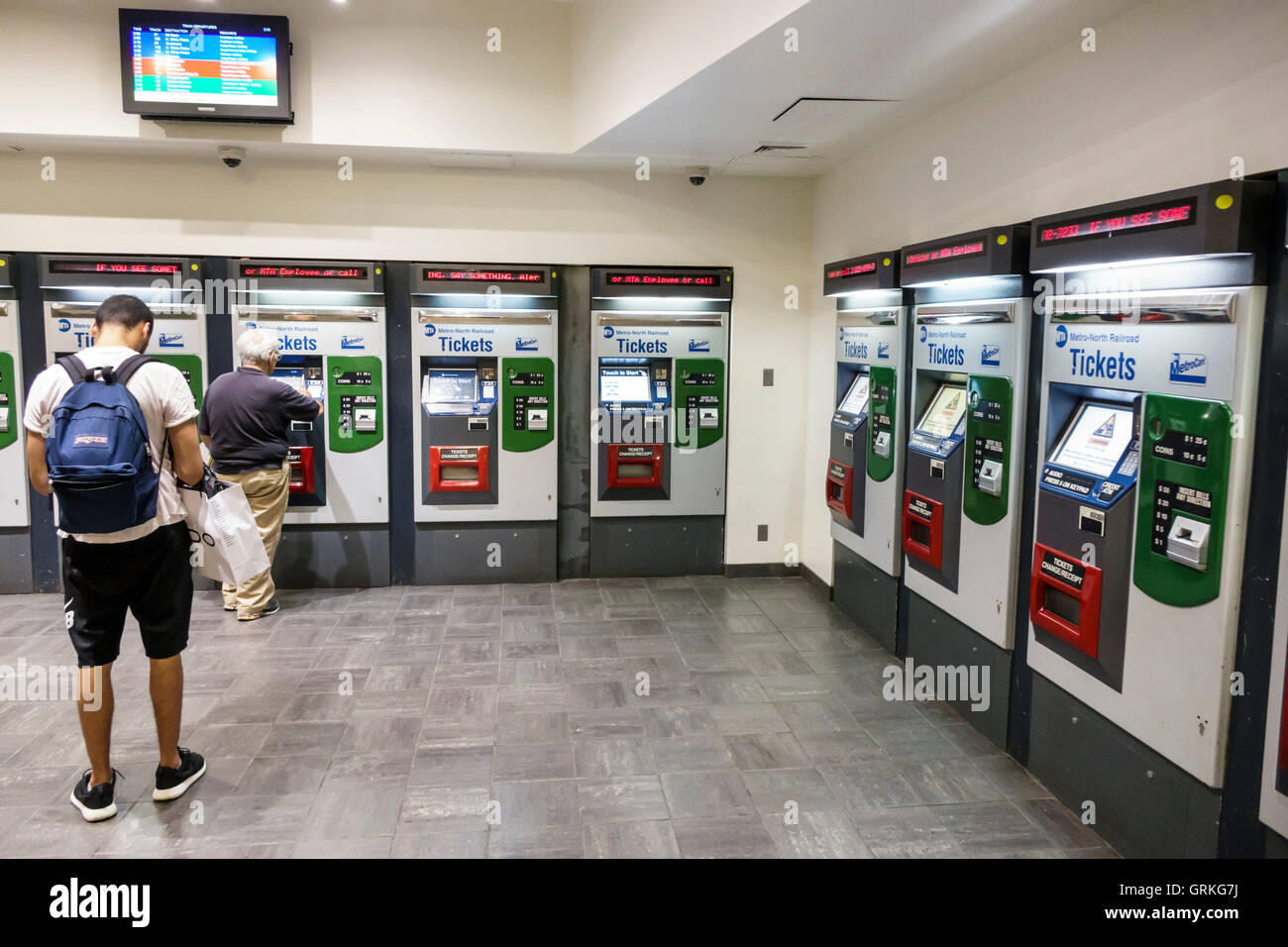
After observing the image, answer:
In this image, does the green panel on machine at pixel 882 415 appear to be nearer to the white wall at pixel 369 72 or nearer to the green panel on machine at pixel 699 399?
the green panel on machine at pixel 699 399

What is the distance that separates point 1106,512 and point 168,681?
348 cm

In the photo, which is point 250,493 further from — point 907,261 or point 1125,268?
point 1125,268

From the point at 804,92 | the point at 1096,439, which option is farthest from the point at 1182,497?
the point at 804,92

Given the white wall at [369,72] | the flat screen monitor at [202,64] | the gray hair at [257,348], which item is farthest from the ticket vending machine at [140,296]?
the flat screen monitor at [202,64]

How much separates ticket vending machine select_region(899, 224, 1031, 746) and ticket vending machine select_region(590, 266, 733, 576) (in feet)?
6.43

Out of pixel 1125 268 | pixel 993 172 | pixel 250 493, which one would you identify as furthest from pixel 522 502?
pixel 1125 268

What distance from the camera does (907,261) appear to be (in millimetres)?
4348

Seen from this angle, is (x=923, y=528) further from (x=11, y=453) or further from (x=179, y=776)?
(x=11, y=453)

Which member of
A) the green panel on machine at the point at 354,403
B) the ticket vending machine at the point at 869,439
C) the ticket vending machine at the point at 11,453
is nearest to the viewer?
the ticket vending machine at the point at 869,439

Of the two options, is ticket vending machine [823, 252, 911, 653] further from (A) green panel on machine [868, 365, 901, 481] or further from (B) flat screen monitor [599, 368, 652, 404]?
(B) flat screen monitor [599, 368, 652, 404]

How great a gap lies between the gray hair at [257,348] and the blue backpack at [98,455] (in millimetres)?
2300

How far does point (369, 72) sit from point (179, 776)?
4.22m

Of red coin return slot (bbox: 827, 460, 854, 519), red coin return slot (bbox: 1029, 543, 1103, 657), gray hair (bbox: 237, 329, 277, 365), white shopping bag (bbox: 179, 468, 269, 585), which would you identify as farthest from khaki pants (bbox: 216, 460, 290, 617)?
red coin return slot (bbox: 1029, 543, 1103, 657)

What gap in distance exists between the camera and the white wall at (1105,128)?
2580mm
